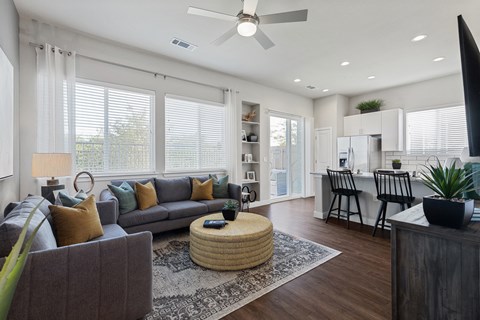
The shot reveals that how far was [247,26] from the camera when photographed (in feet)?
8.16

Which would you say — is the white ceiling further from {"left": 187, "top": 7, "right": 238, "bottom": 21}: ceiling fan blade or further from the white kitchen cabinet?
the white kitchen cabinet

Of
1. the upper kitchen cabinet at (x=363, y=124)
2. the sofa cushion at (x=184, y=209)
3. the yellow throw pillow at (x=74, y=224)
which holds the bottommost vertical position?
the sofa cushion at (x=184, y=209)

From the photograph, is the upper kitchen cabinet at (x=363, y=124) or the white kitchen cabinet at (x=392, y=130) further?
the upper kitchen cabinet at (x=363, y=124)

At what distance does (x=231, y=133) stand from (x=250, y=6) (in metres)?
2.91

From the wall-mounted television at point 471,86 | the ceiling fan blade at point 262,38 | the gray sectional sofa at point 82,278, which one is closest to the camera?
the gray sectional sofa at point 82,278

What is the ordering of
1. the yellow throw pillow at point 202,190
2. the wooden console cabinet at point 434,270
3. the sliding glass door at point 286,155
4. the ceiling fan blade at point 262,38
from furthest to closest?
1. the sliding glass door at point 286,155
2. the yellow throw pillow at point 202,190
3. the ceiling fan blade at point 262,38
4. the wooden console cabinet at point 434,270

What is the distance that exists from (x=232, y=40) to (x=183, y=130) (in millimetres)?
1910

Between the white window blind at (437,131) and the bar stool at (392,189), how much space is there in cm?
269

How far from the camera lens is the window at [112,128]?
3535 mm

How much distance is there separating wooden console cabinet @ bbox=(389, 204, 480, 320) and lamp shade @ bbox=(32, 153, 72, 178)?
3317mm

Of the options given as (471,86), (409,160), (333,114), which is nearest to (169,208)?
(471,86)

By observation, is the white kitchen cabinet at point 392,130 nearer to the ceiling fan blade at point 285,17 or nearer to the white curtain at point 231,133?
the white curtain at point 231,133

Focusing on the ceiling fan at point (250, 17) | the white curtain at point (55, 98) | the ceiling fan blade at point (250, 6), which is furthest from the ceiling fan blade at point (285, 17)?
the white curtain at point (55, 98)

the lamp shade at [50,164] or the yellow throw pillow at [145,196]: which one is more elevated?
the lamp shade at [50,164]
